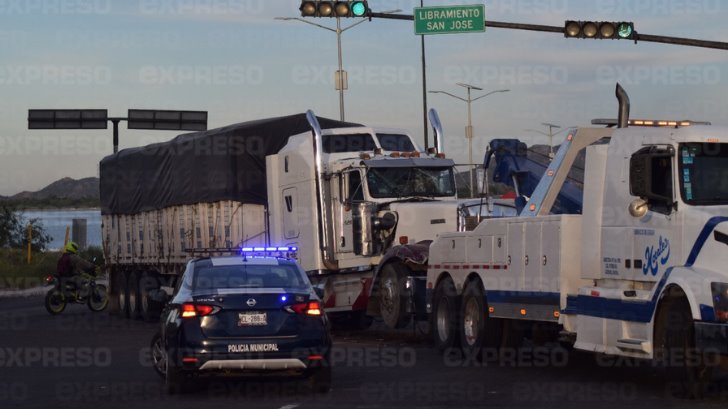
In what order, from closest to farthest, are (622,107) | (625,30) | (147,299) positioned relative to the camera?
(622,107)
(625,30)
(147,299)

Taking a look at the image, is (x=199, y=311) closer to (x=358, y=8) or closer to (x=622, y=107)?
(x=622, y=107)

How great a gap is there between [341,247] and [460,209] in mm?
2335

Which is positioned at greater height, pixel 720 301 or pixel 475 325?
pixel 720 301

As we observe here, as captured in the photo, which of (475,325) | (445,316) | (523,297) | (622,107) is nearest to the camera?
(622,107)

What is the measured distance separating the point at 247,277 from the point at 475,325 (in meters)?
4.84

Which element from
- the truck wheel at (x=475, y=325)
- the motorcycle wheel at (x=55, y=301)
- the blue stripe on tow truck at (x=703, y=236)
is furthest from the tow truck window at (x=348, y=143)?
the blue stripe on tow truck at (x=703, y=236)

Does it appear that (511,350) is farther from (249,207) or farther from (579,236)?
(249,207)

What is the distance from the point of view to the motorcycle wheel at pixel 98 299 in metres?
34.0

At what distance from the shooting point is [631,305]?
1421 cm

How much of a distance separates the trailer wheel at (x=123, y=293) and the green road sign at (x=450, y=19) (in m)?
11.5

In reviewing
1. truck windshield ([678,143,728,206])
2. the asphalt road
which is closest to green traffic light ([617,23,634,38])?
the asphalt road

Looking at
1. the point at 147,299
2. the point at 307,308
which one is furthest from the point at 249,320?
the point at 147,299

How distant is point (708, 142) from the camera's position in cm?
1396

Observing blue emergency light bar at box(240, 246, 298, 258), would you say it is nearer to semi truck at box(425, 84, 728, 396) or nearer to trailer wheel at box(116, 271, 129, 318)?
semi truck at box(425, 84, 728, 396)
